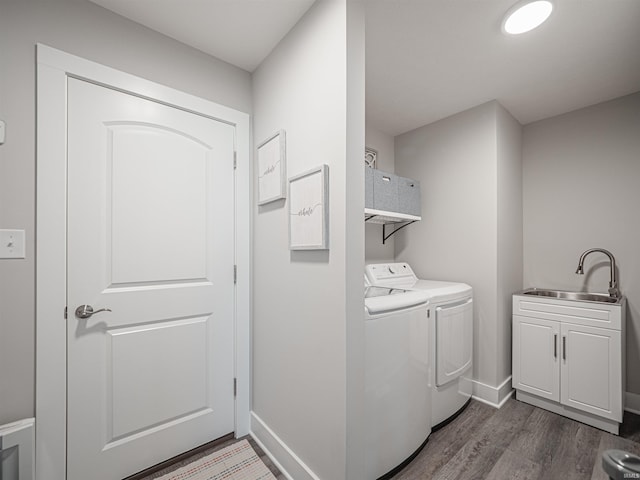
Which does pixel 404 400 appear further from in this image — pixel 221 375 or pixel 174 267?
pixel 174 267

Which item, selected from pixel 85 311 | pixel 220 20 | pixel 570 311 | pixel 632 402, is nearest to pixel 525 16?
pixel 220 20

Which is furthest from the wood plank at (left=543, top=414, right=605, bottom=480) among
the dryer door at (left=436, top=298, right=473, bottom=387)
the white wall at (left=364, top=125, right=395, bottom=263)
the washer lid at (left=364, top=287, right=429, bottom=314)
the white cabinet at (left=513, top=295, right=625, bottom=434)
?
the white wall at (left=364, top=125, right=395, bottom=263)

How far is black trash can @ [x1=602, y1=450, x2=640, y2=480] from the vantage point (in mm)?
428

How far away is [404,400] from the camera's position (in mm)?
1567

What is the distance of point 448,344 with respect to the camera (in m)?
1.96

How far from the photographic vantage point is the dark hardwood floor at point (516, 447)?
157 cm

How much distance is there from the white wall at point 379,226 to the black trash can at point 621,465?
7.49 ft

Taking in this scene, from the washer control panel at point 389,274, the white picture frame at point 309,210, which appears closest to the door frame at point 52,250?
the white picture frame at point 309,210

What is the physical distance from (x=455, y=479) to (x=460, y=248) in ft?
5.35

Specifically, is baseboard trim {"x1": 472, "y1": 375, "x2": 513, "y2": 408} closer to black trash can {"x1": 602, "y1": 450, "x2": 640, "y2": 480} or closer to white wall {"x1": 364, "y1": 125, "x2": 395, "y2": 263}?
white wall {"x1": 364, "y1": 125, "x2": 395, "y2": 263}

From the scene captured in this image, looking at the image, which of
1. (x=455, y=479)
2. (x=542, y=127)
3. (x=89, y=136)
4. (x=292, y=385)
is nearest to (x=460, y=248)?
(x=542, y=127)

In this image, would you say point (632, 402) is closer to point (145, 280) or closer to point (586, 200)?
point (586, 200)

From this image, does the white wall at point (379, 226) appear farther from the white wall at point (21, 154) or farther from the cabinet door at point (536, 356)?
the white wall at point (21, 154)

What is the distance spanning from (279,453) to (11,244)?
5.41 ft
